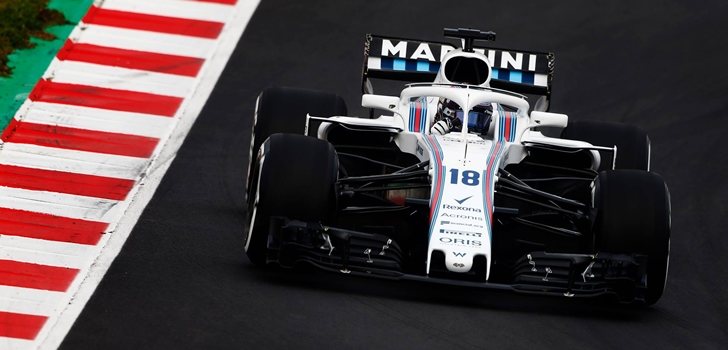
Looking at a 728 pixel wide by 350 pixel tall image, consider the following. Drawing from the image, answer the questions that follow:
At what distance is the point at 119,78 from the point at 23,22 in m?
1.86

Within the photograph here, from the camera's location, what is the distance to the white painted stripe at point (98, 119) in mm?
17016

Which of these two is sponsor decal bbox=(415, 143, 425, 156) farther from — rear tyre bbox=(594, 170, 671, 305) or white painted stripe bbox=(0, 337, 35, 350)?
white painted stripe bbox=(0, 337, 35, 350)

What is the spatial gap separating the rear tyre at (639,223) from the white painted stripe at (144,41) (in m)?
7.57

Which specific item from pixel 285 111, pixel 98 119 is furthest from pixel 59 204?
pixel 98 119

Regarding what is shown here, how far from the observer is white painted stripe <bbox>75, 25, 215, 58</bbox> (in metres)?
19.4

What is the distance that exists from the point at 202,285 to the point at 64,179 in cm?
325

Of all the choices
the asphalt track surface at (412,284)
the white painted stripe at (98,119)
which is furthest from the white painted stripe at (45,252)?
the white painted stripe at (98,119)

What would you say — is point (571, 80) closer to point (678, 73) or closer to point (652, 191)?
point (678, 73)

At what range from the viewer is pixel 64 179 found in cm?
1546

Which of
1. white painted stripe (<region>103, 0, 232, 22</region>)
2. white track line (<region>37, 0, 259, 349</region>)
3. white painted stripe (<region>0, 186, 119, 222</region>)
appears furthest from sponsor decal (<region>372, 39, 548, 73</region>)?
white painted stripe (<region>103, 0, 232, 22</region>)

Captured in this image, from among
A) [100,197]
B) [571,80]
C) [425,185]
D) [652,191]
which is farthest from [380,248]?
[571,80]

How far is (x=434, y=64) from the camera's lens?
15992mm

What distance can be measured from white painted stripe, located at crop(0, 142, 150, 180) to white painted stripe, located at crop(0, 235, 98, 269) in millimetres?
2085

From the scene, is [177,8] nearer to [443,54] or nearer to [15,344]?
[443,54]
